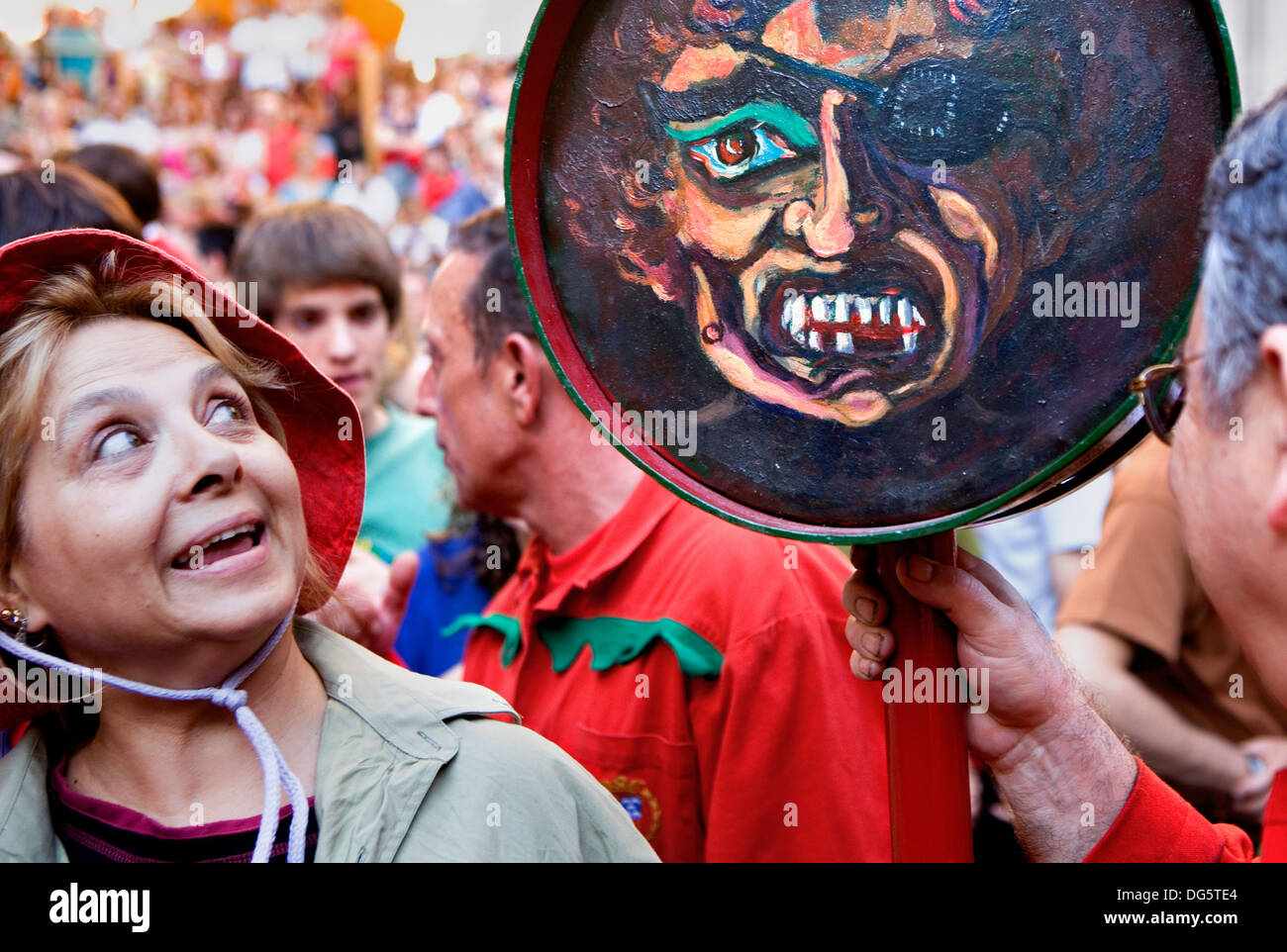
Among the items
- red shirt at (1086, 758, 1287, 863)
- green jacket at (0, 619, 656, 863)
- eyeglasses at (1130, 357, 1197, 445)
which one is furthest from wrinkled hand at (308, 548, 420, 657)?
eyeglasses at (1130, 357, 1197, 445)

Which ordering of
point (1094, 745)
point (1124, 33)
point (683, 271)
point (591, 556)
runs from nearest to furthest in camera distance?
point (1124, 33)
point (683, 271)
point (1094, 745)
point (591, 556)

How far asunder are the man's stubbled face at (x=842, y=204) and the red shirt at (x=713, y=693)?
805 millimetres

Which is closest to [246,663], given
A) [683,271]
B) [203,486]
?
[203,486]

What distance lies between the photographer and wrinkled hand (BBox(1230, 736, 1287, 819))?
8.80 ft

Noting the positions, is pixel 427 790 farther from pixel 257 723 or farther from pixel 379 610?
pixel 379 610

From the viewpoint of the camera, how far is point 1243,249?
115cm

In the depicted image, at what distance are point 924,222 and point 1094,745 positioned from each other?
77 centimetres

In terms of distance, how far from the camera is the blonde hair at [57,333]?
162 centimetres

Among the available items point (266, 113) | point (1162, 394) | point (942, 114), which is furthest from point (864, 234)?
point (266, 113)

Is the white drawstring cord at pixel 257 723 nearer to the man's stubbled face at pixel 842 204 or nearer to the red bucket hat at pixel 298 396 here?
the red bucket hat at pixel 298 396

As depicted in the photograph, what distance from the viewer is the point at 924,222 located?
1330 mm

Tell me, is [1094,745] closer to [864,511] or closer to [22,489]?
[864,511]

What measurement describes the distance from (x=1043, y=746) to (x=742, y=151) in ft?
2.87
